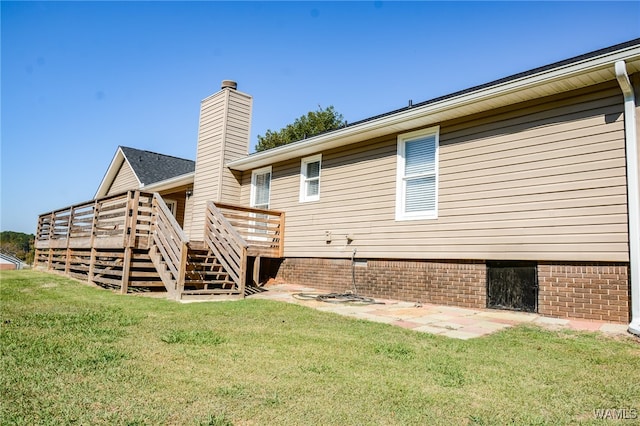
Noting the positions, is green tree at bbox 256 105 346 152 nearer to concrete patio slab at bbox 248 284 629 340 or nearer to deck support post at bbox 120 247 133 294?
deck support post at bbox 120 247 133 294

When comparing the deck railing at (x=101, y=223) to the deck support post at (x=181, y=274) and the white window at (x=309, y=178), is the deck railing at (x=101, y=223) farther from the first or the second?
the white window at (x=309, y=178)

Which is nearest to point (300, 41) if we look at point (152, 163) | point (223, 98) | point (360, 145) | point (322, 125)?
point (223, 98)

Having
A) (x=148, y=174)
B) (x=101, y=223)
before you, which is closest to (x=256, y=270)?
(x=101, y=223)

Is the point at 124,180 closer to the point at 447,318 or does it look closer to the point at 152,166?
the point at 152,166

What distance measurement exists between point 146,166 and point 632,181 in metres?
17.7

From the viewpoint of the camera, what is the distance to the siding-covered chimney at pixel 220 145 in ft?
39.1

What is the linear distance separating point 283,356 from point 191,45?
10.6 m

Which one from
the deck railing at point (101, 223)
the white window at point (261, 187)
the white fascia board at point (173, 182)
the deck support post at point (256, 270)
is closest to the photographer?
the deck railing at point (101, 223)

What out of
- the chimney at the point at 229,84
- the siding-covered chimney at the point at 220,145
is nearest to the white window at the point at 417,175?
the siding-covered chimney at the point at 220,145

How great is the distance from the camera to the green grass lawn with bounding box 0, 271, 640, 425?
2209 mm

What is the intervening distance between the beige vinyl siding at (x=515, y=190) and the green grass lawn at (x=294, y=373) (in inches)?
68.6

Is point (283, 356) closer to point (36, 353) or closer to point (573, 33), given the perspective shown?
point (36, 353)

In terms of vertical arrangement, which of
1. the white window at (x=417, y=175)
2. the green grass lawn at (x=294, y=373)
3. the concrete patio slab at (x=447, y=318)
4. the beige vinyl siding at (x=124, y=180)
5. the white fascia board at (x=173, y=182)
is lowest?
the green grass lawn at (x=294, y=373)

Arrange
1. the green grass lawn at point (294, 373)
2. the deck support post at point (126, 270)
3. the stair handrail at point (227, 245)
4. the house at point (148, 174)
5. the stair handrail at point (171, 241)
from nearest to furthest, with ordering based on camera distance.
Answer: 1. the green grass lawn at point (294, 373)
2. the stair handrail at point (171, 241)
3. the stair handrail at point (227, 245)
4. the deck support post at point (126, 270)
5. the house at point (148, 174)
